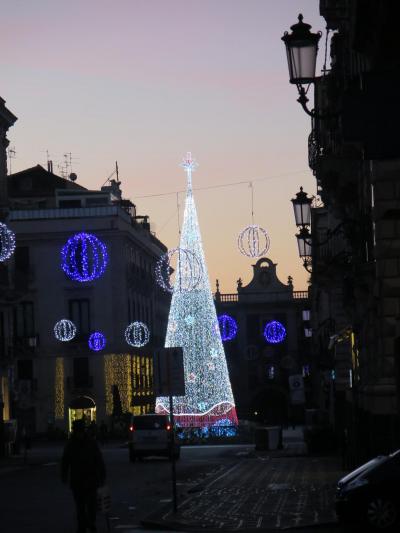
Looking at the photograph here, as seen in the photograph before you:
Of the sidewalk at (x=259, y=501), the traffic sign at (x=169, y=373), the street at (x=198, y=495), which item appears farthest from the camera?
the traffic sign at (x=169, y=373)

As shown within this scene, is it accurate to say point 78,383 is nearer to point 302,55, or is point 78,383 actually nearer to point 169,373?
point 169,373

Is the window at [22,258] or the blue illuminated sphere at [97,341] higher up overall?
the window at [22,258]

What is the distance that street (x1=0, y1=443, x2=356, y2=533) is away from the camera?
2211 cm

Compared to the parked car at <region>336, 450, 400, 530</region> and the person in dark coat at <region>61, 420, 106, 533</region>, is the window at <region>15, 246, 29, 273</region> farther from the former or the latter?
the parked car at <region>336, 450, 400, 530</region>

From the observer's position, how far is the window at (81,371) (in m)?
83.6

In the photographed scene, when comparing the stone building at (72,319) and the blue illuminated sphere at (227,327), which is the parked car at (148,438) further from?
the blue illuminated sphere at (227,327)

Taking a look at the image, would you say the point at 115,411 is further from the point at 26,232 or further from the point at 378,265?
the point at 378,265

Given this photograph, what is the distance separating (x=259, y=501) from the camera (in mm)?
25922

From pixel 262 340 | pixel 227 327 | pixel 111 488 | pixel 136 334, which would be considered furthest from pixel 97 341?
pixel 111 488

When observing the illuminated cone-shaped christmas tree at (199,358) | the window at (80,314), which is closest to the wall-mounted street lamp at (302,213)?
the illuminated cone-shaped christmas tree at (199,358)

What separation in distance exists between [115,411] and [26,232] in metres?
14.0

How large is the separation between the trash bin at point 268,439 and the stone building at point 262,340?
5988 cm

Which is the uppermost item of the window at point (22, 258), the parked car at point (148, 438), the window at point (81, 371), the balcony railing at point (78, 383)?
the window at point (22, 258)

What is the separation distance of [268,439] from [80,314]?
3129 cm
